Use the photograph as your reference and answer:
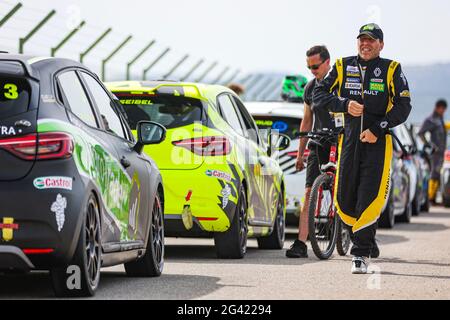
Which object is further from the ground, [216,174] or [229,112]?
[229,112]

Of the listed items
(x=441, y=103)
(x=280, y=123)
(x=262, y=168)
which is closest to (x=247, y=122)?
(x=262, y=168)

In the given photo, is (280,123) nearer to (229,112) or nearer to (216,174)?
(229,112)

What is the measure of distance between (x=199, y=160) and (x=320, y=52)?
2322 millimetres

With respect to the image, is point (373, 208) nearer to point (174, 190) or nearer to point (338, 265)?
point (338, 265)

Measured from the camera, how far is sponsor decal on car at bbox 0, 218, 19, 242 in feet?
28.2

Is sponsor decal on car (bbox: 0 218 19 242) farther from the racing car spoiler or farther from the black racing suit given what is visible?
the racing car spoiler

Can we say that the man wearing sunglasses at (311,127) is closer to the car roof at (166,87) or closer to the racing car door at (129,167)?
the car roof at (166,87)

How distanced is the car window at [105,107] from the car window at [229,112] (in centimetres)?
317

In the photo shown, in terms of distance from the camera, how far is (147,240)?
11008 millimetres

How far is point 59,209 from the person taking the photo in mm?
8664

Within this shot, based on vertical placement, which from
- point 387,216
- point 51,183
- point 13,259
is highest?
point 51,183

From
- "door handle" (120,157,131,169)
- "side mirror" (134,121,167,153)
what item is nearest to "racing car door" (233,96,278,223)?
"side mirror" (134,121,167,153)

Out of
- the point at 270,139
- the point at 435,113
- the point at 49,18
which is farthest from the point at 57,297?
the point at 435,113

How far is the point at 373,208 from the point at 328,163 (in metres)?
1.94
